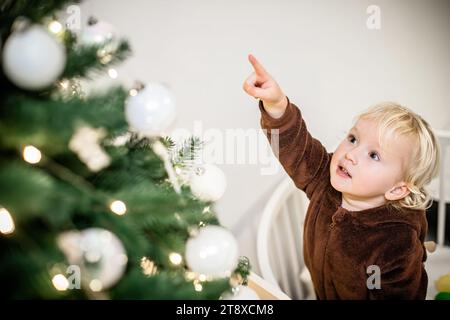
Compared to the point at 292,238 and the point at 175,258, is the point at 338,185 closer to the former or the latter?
the point at 292,238

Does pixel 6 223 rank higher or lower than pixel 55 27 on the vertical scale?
lower

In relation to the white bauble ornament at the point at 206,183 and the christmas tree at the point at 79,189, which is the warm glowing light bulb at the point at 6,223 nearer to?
the christmas tree at the point at 79,189

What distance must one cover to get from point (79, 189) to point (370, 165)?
2.01 feet

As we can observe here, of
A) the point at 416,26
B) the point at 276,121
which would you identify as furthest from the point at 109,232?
the point at 416,26

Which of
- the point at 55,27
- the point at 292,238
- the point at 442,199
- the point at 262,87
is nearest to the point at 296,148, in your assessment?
the point at 262,87

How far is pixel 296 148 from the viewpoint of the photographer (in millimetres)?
847

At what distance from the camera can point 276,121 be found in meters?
0.83

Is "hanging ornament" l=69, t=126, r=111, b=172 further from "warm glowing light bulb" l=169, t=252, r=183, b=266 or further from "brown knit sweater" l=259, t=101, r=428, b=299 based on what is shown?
"brown knit sweater" l=259, t=101, r=428, b=299

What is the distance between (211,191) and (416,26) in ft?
2.25

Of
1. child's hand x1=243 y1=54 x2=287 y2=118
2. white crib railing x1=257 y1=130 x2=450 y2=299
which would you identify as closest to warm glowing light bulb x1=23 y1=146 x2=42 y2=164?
child's hand x1=243 y1=54 x2=287 y2=118

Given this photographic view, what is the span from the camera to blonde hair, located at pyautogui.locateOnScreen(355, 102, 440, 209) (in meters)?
0.79

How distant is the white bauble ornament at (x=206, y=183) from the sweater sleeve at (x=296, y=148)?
274 mm

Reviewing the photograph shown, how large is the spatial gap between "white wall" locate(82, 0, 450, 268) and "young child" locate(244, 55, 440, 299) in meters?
0.09

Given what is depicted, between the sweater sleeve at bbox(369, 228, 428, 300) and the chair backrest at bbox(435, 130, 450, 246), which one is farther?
the chair backrest at bbox(435, 130, 450, 246)
